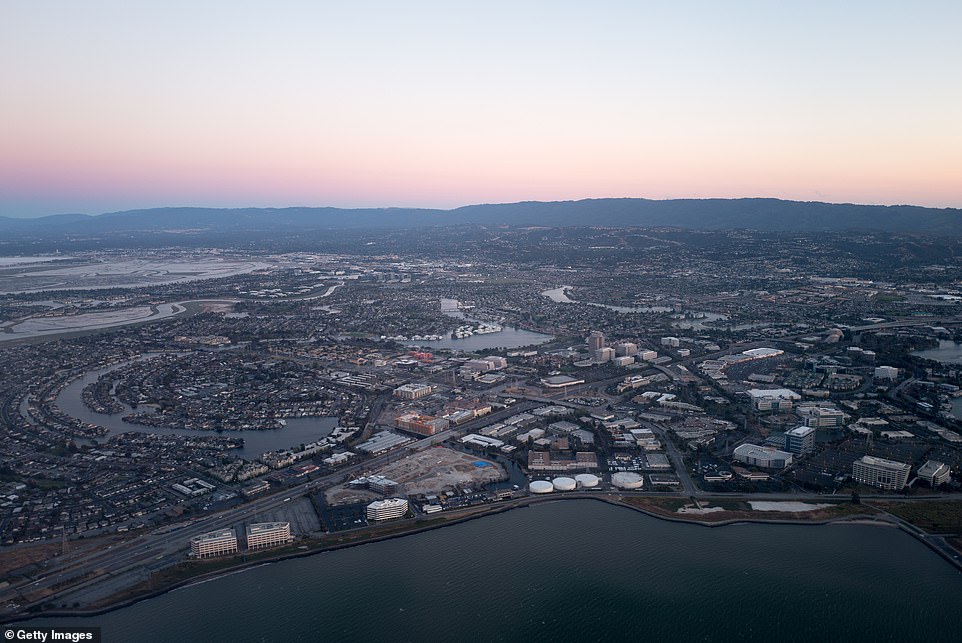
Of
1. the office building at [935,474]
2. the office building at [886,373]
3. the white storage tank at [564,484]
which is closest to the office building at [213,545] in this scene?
the white storage tank at [564,484]

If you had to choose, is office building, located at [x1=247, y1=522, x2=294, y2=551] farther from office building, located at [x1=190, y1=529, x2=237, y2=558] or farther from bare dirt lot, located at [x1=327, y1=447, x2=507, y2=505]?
bare dirt lot, located at [x1=327, y1=447, x2=507, y2=505]

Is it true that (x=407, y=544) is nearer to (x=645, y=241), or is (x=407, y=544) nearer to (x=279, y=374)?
(x=279, y=374)

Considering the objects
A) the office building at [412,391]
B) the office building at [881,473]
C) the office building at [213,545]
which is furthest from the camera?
the office building at [412,391]

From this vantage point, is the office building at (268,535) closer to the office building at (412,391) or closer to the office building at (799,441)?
the office building at (412,391)

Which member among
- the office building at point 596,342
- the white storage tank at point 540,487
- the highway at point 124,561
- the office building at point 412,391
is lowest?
the highway at point 124,561

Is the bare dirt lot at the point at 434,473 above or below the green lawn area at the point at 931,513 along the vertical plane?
above

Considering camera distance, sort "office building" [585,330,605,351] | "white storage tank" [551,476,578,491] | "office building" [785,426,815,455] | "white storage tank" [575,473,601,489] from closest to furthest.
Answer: "white storage tank" [551,476,578,491], "white storage tank" [575,473,601,489], "office building" [785,426,815,455], "office building" [585,330,605,351]

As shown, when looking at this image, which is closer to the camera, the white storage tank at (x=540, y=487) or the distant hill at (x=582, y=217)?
the white storage tank at (x=540, y=487)

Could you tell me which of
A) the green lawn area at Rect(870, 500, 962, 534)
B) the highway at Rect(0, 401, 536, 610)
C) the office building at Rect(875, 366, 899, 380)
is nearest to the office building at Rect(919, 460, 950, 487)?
the green lawn area at Rect(870, 500, 962, 534)
